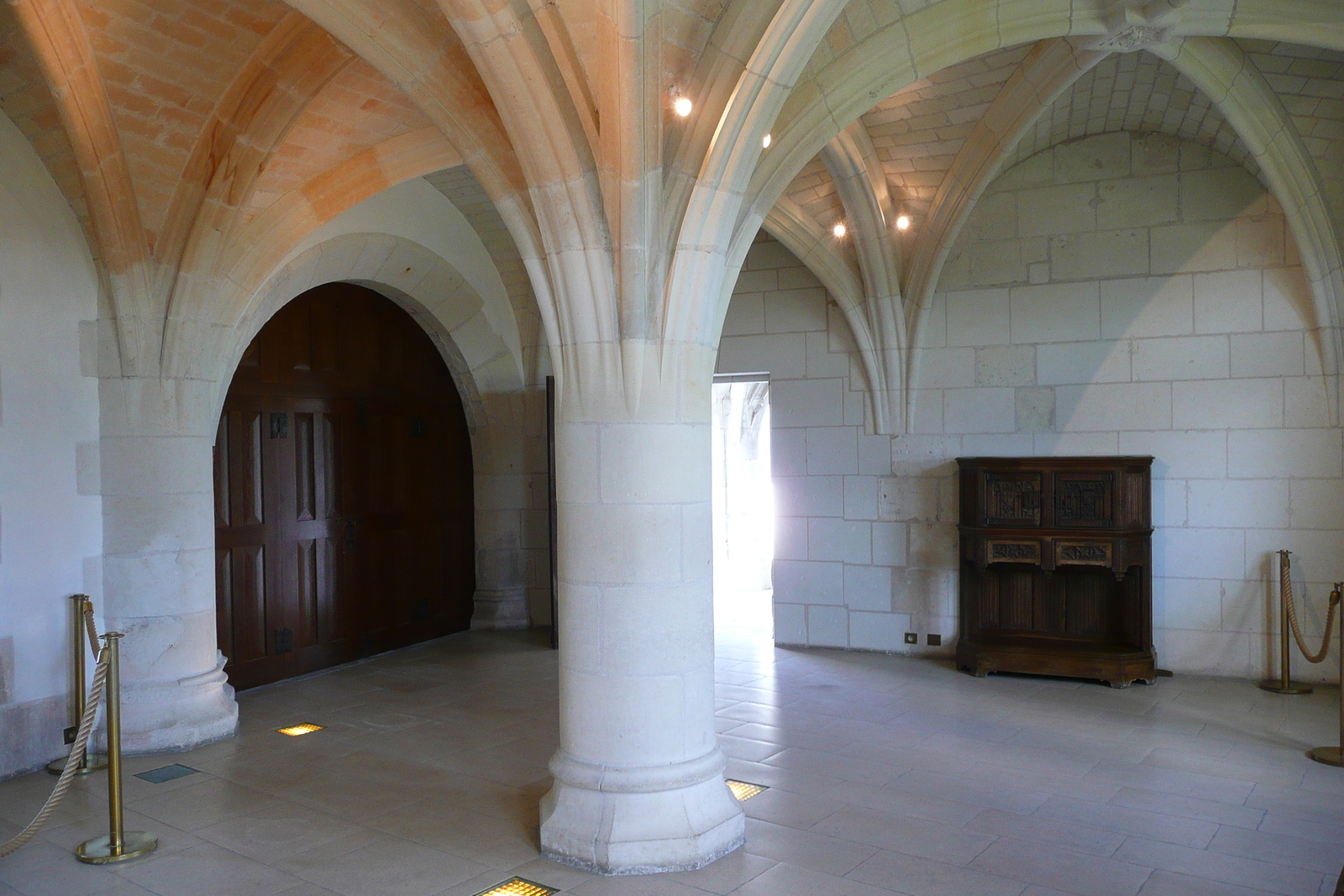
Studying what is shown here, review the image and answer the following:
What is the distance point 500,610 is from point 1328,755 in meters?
5.88

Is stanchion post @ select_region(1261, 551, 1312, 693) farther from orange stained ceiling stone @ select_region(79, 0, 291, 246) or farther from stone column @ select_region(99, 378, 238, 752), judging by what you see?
orange stained ceiling stone @ select_region(79, 0, 291, 246)

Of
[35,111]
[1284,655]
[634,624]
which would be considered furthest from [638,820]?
[1284,655]

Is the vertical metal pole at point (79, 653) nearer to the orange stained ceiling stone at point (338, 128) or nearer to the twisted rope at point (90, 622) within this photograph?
the twisted rope at point (90, 622)

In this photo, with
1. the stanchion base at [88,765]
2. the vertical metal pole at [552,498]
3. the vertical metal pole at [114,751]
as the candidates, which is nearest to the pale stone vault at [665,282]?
the stanchion base at [88,765]

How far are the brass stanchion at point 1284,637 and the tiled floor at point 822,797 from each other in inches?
5.4

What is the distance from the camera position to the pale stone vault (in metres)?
3.62

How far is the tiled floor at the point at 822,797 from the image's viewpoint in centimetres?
346

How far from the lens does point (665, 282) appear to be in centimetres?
367

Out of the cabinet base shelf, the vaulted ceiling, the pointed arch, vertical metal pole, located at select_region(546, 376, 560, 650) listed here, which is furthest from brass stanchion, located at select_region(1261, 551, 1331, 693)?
vertical metal pole, located at select_region(546, 376, 560, 650)

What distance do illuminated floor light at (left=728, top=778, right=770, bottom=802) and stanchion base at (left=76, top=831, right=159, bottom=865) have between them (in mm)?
2315

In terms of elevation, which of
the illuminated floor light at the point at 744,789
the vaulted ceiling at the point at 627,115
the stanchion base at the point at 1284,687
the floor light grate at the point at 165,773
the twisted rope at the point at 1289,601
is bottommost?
the stanchion base at the point at 1284,687

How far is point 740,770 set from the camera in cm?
461

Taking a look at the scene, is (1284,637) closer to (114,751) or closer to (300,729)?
(300,729)

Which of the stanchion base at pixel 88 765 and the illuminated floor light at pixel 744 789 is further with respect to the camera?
the stanchion base at pixel 88 765
